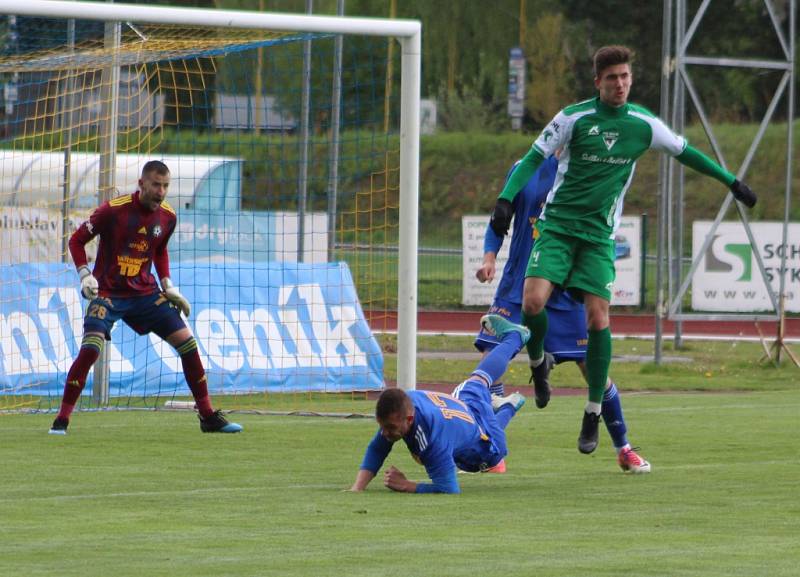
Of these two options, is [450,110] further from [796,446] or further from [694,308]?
[796,446]

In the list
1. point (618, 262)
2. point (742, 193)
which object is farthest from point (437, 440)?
point (618, 262)

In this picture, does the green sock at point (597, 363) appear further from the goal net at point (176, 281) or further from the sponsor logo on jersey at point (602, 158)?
the goal net at point (176, 281)

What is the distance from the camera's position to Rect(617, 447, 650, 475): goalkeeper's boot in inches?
377

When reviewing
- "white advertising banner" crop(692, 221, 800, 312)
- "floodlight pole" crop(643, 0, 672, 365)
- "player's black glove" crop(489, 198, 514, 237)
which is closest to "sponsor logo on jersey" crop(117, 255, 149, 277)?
"player's black glove" crop(489, 198, 514, 237)

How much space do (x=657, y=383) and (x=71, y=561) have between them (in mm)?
12648

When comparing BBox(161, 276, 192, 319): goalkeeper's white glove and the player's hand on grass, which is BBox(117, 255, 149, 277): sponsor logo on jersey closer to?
BBox(161, 276, 192, 319): goalkeeper's white glove

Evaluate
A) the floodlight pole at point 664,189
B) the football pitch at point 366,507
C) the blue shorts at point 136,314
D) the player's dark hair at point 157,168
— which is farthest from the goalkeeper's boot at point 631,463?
the floodlight pole at point 664,189

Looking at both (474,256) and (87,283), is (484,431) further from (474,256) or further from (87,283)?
(474,256)

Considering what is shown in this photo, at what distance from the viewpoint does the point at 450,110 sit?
54.2 metres

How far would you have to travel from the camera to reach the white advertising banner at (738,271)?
22781 mm

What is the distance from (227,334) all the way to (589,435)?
7.28 metres

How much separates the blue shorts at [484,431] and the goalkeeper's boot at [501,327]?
0.50 meters

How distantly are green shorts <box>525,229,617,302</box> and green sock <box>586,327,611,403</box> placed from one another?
25 centimetres

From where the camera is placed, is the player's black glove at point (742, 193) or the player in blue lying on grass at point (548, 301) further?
the player in blue lying on grass at point (548, 301)
